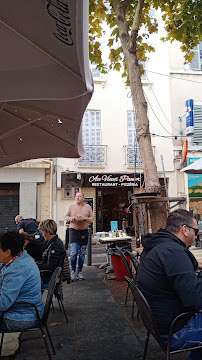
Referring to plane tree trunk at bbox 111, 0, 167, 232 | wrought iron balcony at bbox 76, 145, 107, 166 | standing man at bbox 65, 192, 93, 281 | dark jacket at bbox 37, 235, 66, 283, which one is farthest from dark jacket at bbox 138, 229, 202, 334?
wrought iron balcony at bbox 76, 145, 107, 166

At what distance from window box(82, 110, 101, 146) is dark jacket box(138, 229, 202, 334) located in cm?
1374

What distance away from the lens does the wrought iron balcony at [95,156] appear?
51.3 ft

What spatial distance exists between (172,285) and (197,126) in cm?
1546

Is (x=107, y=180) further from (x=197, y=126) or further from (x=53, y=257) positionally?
(x=53, y=257)

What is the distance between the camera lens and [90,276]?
6.62 meters

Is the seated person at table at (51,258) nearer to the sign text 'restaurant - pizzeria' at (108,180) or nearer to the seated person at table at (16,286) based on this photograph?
the seated person at table at (16,286)

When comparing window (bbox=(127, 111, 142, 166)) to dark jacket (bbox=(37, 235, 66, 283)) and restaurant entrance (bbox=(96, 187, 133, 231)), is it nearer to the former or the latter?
restaurant entrance (bbox=(96, 187, 133, 231))

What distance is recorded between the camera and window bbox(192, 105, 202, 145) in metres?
16.2

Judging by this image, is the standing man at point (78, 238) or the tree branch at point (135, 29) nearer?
the tree branch at point (135, 29)

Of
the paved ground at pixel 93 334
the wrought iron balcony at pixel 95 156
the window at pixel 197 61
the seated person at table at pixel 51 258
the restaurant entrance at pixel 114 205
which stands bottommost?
the paved ground at pixel 93 334

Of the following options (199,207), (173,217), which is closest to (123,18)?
(173,217)

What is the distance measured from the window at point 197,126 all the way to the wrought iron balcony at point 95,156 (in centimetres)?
484

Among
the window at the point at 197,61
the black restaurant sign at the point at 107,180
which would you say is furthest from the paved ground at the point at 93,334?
the window at the point at 197,61

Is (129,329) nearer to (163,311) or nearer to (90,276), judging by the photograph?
(163,311)
